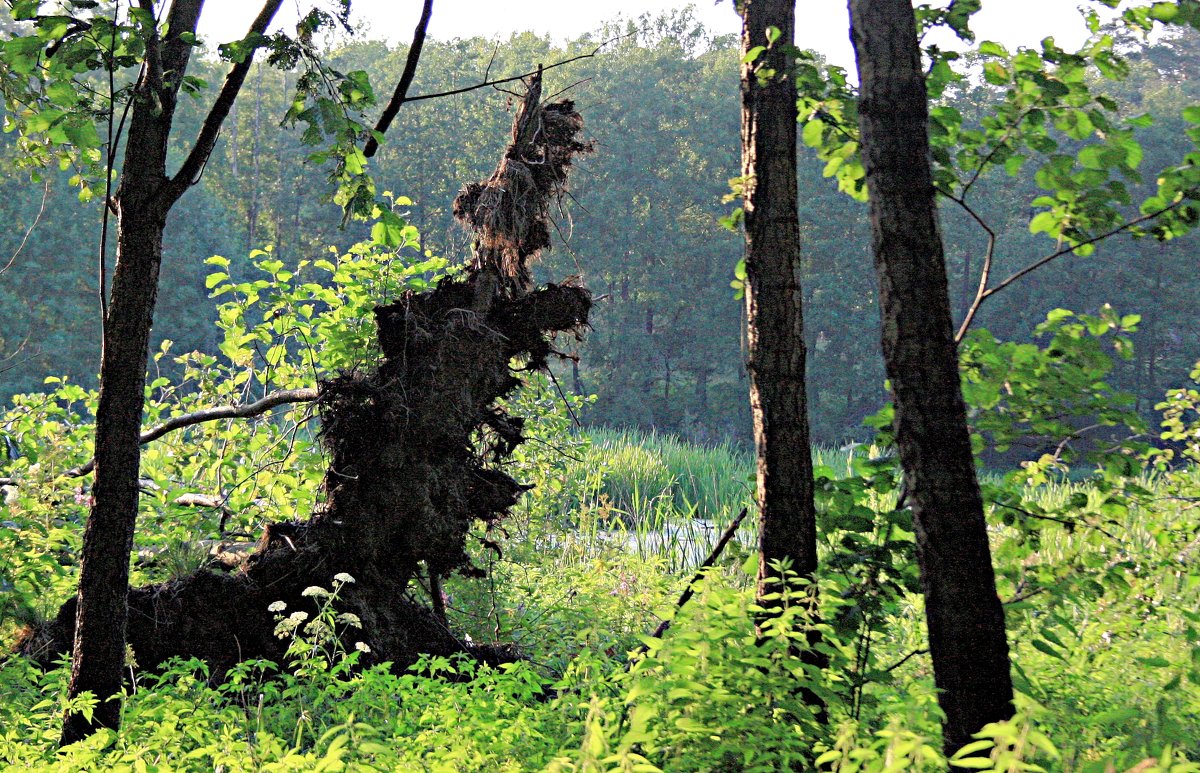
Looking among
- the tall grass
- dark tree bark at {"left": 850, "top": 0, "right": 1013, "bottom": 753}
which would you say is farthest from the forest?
the tall grass

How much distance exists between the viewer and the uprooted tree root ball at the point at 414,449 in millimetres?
4824

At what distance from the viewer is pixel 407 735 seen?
3404 mm

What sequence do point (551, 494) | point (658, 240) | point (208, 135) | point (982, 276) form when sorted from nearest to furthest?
point (982, 276) → point (208, 135) → point (551, 494) → point (658, 240)

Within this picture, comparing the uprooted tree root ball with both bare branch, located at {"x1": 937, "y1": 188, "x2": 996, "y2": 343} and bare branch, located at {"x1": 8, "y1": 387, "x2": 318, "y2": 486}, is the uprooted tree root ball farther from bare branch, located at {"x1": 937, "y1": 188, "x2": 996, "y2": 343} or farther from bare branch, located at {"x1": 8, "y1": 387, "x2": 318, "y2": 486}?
bare branch, located at {"x1": 937, "y1": 188, "x2": 996, "y2": 343}

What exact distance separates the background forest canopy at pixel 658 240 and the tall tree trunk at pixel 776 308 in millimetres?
29333

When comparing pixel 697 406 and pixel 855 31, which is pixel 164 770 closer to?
pixel 855 31

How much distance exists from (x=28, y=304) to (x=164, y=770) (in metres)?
32.1

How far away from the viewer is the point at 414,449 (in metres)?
5.09

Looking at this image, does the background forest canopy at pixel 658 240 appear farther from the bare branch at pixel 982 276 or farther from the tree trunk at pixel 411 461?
the bare branch at pixel 982 276

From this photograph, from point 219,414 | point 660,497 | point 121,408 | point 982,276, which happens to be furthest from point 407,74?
point 660,497

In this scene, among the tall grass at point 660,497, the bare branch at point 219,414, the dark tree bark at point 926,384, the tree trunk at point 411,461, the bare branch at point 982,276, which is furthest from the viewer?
the tall grass at point 660,497

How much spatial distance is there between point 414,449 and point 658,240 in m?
35.6

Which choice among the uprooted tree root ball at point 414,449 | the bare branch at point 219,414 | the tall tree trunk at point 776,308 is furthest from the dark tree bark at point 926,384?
the bare branch at point 219,414

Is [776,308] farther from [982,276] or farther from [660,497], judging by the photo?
[660,497]
